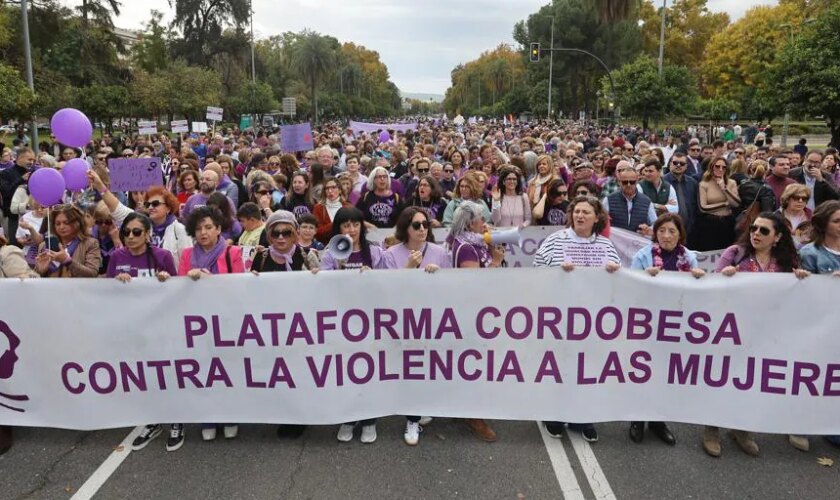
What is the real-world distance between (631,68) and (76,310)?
32498 millimetres

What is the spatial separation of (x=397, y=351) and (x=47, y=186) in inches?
120

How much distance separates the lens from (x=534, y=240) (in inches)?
273

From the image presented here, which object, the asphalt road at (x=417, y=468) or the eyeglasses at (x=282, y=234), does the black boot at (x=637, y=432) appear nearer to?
the asphalt road at (x=417, y=468)

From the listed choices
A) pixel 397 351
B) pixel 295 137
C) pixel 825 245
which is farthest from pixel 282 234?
pixel 295 137

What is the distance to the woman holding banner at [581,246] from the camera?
432 cm

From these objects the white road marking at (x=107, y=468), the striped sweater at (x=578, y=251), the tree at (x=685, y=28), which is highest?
the tree at (x=685, y=28)

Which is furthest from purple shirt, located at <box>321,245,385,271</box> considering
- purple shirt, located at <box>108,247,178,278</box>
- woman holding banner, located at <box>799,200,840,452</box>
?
woman holding banner, located at <box>799,200,840,452</box>

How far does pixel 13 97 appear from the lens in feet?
48.4

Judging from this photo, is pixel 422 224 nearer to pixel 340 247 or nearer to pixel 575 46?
pixel 340 247

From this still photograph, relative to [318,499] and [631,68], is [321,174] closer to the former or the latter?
[318,499]

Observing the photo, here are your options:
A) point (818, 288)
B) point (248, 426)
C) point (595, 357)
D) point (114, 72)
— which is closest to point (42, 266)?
point (248, 426)

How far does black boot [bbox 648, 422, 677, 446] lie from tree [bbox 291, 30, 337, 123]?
59.9 meters

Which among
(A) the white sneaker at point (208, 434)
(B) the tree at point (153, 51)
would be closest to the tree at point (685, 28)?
(B) the tree at point (153, 51)

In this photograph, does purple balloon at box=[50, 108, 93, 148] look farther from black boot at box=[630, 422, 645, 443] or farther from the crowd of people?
black boot at box=[630, 422, 645, 443]
